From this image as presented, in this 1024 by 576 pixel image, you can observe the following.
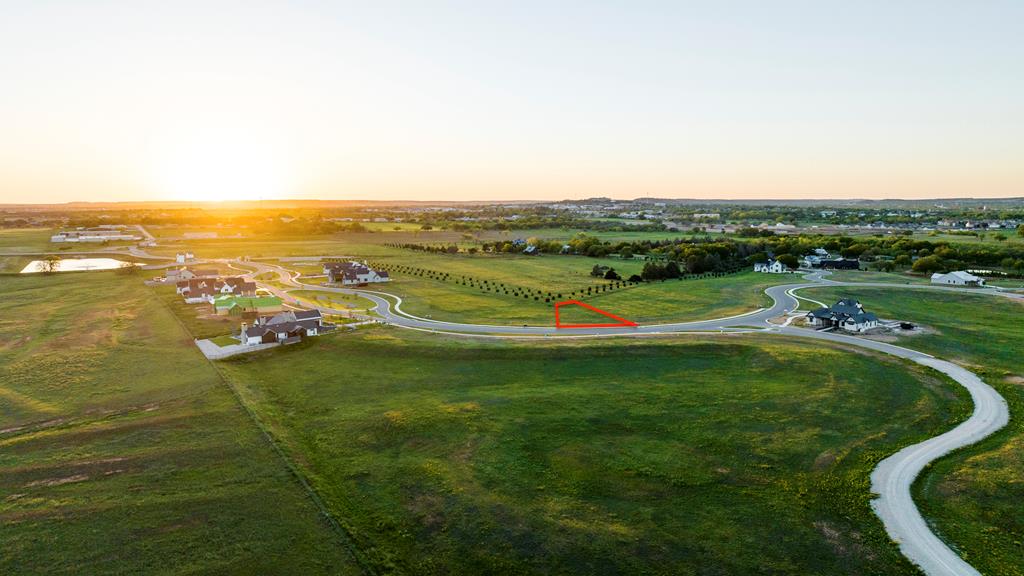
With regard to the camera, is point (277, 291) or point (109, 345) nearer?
point (109, 345)

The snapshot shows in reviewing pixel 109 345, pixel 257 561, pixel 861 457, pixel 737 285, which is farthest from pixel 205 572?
pixel 737 285

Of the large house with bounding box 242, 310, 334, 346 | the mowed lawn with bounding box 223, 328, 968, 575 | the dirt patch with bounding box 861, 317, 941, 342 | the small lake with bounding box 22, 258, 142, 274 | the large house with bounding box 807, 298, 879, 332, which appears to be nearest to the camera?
the mowed lawn with bounding box 223, 328, 968, 575

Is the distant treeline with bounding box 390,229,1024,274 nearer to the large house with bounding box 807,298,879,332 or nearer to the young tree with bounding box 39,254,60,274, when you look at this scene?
the large house with bounding box 807,298,879,332

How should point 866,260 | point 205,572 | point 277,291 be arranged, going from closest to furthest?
point 205,572, point 277,291, point 866,260

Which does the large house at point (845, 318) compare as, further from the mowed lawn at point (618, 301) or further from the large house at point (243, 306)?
the large house at point (243, 306)

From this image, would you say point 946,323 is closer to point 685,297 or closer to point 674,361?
point 685,297

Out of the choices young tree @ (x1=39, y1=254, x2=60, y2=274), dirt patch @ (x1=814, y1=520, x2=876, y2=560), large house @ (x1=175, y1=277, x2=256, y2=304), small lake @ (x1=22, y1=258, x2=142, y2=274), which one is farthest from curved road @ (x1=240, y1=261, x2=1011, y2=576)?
young tree @ (x1=39, y1=254, x2=60, y2=274)

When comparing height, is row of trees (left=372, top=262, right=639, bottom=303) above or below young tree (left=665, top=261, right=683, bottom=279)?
below

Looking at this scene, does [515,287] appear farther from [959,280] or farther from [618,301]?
[959,280]
